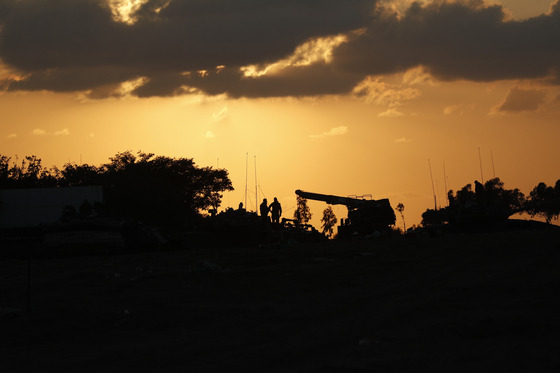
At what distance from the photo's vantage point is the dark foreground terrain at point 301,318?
282 inches

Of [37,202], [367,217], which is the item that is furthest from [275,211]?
[37,202]

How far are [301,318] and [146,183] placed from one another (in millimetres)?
57968

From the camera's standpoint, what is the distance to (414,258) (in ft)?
58.1

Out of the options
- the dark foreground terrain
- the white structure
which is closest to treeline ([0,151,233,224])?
the white structure

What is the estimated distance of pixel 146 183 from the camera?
66.6m

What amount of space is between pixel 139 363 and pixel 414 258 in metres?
11.1

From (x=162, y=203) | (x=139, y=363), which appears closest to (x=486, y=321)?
(x=139, y=363)

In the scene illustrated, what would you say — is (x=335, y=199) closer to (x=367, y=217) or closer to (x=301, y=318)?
(x=367, y=217)

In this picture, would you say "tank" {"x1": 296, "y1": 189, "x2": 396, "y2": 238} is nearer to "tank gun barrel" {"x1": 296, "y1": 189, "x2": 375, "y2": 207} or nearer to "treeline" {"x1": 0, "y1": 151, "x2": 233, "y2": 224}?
"tank gun barrel" {"x1": 296, "y1": 189, "x2": 375, "y2": 207}

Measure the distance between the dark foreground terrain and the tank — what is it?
23.5 meters

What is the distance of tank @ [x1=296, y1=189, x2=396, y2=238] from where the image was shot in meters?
40.6

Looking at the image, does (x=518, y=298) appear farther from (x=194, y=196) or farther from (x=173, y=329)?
(x=194, y=196)

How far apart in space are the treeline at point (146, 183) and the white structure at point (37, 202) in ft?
22.7

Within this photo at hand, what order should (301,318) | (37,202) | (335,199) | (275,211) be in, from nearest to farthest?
(301,318)
(275,211)
(335,199)
(37,202)
